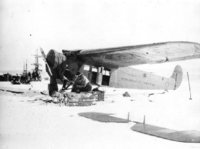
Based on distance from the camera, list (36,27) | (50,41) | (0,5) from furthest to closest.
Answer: (50,41) < (36,27) < (0,5)

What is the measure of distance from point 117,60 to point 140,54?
1039mm

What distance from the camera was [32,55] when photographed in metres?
5.80

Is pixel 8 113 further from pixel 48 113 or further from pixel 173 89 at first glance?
pixel 173 89

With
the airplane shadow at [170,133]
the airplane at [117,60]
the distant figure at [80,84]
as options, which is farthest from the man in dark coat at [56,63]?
the airplane shadow at [170,133]

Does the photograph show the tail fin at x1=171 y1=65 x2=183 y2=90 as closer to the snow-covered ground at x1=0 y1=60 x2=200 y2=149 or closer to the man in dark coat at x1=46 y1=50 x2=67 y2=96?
the snow-covered ground at x1=0 y1=60 x2=200 y2=149

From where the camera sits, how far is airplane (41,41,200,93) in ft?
16.1

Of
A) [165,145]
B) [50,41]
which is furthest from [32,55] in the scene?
[165,145]

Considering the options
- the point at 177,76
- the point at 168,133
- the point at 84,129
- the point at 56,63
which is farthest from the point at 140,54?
the point at 177,76

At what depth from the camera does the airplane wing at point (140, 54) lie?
179 inches

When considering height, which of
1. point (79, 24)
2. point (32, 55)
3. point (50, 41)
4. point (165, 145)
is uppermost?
point (79, 24)

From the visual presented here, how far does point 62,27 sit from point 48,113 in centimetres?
203

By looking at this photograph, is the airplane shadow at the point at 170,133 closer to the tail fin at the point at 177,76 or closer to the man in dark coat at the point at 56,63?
the man in dark coat at the point at 56,63

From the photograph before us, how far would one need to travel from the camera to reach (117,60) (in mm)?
6766

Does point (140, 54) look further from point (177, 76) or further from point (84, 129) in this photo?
point (177, 76)
